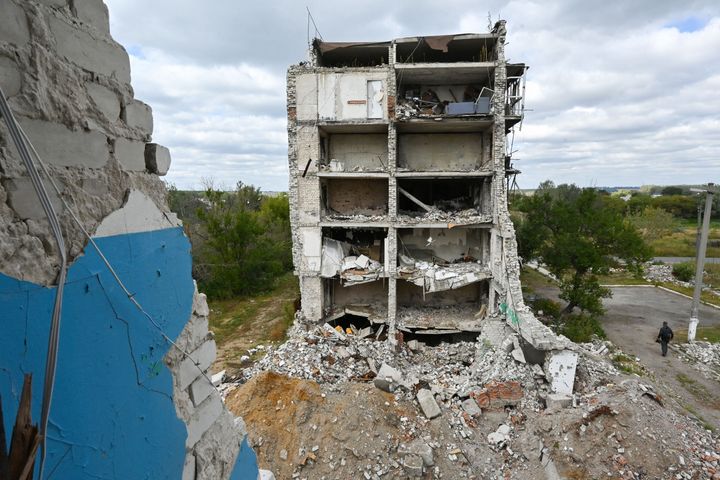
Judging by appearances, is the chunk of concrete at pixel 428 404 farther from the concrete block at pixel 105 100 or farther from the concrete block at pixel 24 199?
the concrete block at pixel 24 199

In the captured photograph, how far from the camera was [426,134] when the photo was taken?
51.1 ft

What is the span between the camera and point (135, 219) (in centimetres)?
230

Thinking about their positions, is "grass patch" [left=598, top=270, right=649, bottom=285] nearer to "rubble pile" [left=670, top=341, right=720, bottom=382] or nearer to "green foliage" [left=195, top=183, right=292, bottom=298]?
"rubble pile" [left=670, top=341, right=720, bottom=382]

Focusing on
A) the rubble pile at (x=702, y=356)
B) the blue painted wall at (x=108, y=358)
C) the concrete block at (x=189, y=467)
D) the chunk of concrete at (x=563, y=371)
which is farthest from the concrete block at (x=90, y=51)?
the rubble pile at (x=702, y=356)

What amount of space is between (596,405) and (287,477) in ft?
22.3

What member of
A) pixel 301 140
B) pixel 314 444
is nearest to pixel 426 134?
pixel 301 140

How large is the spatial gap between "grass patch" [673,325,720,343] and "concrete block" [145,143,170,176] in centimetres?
2009

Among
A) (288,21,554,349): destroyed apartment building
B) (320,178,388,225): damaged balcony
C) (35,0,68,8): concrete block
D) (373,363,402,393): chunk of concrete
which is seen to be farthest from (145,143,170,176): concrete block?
(320,178,388,225): damaged balcony

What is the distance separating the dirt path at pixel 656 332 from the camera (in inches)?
449

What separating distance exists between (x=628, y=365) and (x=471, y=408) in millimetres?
6951

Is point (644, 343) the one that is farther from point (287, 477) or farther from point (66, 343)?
point (66, 343)

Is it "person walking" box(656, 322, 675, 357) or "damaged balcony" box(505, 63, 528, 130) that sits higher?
"damaged balcony" box(505, 63, 528, 130)

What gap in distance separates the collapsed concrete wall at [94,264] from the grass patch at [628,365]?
13.5 metres

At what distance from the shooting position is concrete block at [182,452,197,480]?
266 centimetres
